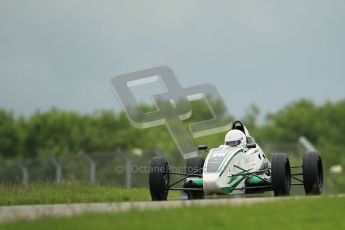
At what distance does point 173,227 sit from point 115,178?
35989 mm

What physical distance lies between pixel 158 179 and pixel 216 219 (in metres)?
7.14

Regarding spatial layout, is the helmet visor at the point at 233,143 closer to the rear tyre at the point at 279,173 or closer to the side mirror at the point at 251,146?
the side mirror at the point at 251,146

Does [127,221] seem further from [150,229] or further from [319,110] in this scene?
[319,110]

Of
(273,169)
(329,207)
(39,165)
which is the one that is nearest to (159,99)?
(273,169)

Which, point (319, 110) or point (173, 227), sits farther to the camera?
point (319, 110)

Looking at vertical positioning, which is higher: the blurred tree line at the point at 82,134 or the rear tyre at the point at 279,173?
the blurred tree line at the point at 82,134

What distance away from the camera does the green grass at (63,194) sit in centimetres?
2031

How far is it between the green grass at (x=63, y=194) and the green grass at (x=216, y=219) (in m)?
6.47

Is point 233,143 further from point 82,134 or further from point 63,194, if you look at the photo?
point 82,134

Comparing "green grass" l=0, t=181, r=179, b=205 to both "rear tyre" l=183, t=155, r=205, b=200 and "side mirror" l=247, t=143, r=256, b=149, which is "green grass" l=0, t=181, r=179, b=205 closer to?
"rear tyre" l=183, t=155, r=205, b=200

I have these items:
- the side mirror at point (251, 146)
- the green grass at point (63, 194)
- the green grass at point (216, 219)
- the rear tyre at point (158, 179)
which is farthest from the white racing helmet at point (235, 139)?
the green grass at point (216, 219)

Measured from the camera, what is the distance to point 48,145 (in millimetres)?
102750

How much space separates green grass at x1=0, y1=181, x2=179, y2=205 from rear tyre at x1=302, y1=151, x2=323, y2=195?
4.05 m

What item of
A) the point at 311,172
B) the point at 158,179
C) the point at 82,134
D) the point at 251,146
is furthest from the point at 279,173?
the point at 82,134
